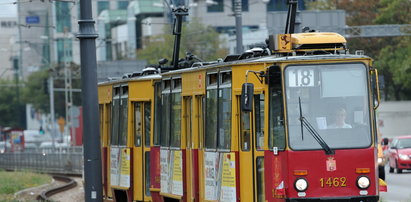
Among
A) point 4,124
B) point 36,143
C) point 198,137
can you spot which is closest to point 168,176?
point 198,137

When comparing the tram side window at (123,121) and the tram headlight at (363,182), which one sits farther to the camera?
the tram side window at (123,121)

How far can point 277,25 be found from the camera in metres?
44.8

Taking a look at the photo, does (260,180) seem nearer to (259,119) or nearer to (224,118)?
(259,119)

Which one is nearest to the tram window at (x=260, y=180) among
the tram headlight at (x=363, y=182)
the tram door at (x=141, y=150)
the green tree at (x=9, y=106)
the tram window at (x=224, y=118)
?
the tram window at (x=224, y=118)

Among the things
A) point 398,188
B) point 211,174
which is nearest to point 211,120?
point 211,174

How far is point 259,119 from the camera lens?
1672cm

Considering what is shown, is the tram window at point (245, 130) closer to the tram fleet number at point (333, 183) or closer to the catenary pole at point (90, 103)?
the tram fleet number at point (333, 183)

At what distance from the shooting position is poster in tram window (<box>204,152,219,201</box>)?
18.0 m

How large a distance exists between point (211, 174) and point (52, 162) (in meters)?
42.2

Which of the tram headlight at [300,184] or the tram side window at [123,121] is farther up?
the tram side window at [123,121]

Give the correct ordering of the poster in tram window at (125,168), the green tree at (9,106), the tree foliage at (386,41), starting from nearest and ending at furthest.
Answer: the poster in tram window at (125,168)
the tree foliage at (386,41)
the green tree at (9,106)

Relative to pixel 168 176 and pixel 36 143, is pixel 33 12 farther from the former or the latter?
pixel 168 176

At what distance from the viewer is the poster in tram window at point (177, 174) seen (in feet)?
65.0

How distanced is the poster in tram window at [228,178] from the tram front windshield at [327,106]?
144cm
